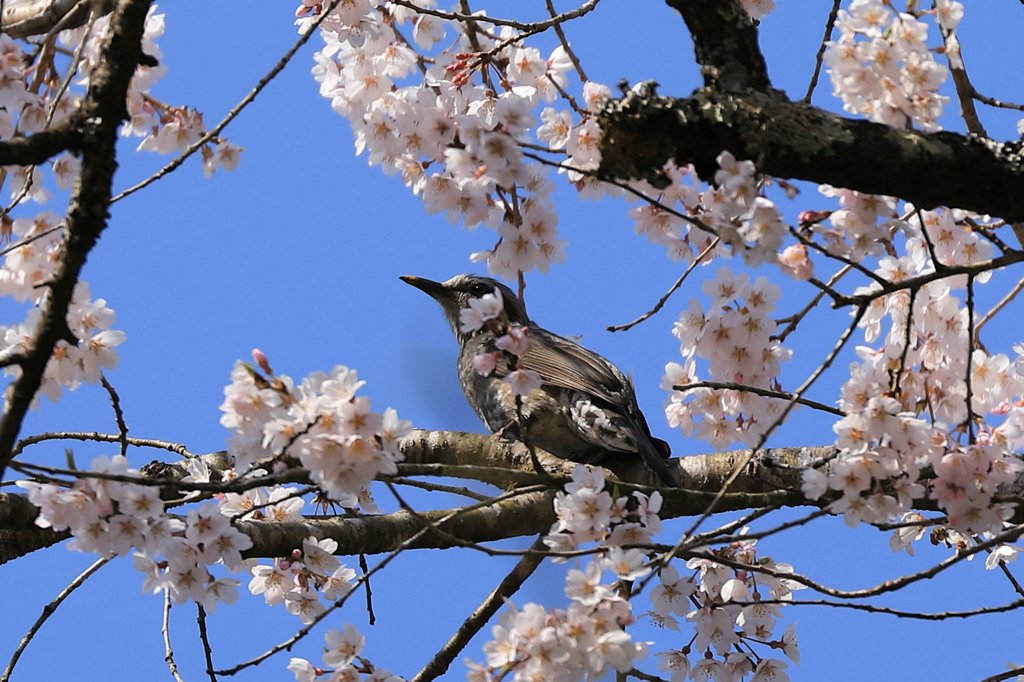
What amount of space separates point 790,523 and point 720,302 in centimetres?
74

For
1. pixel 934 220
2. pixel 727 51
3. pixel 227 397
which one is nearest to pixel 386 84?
pixel 727 51

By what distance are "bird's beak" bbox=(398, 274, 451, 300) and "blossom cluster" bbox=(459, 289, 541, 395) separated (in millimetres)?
2821

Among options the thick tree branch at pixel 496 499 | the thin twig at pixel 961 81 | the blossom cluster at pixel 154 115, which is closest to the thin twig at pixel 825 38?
the thin twig at pixel 961 81

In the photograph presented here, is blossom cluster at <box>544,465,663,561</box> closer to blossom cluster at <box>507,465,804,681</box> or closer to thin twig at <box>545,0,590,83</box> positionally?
blossom cluster at <box>507,465,804,681</box>

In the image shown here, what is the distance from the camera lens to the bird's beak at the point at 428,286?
505 cm

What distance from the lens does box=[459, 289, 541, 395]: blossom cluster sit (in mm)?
2107

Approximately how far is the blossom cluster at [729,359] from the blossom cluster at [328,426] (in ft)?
2.56

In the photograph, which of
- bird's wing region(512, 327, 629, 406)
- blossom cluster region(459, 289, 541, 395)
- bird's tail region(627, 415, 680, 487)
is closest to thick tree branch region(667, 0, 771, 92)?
blossom cluster region(459, 289, 541, 395)

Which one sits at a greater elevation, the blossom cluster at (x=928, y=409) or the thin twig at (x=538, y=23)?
the thin twig at (x=538, y=23)

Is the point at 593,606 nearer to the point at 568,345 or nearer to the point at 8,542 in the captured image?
the point at 8,542

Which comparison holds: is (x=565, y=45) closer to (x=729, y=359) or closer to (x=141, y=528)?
(x=729, y=359)

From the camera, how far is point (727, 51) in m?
2.16

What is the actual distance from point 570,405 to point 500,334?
1669 mm

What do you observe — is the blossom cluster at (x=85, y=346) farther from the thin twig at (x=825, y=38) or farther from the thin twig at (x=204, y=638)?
the thin twig at (x=825, y=38)
